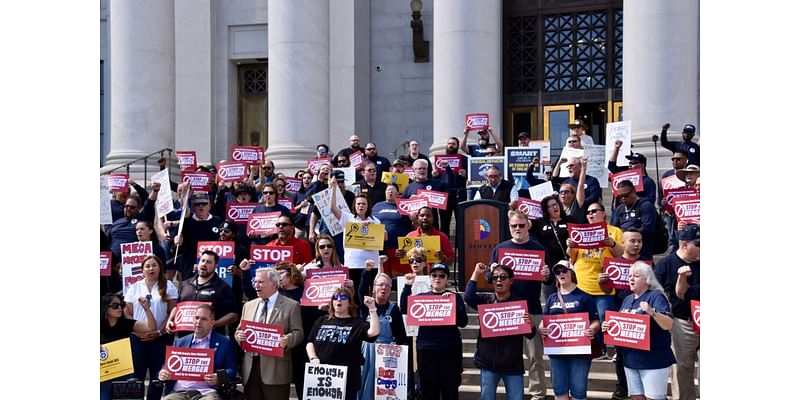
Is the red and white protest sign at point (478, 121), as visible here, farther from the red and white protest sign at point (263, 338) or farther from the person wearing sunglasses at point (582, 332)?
the red and white protest sign at point (263, 338)

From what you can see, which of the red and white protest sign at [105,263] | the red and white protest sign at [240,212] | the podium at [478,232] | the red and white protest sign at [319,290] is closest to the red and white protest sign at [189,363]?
the red and white protest sign at [319,290]

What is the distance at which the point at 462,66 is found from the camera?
19891 mm

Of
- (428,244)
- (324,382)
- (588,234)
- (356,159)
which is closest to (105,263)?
(324,382)

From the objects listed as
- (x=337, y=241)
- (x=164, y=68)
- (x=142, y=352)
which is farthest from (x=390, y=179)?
(x=164, y=68)

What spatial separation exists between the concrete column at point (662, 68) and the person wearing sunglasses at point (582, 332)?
842cm

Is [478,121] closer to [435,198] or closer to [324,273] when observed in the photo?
[435,198]

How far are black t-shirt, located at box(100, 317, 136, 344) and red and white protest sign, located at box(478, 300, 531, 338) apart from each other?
12.6ft

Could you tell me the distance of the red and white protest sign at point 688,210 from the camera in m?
11.9

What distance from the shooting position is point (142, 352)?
11297 mm

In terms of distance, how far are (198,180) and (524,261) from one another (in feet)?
23.6

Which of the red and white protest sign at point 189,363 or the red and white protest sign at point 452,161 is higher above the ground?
the red and white protest sign at point 452,161

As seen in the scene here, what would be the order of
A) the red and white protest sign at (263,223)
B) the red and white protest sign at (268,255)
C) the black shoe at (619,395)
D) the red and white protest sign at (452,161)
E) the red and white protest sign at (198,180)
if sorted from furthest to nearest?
1. the red and white protest sign at (452,161)
2. the red and white protest sign at (198,180)
3. the red and white protest sign at (263,223)
4. the red and white protest sign at (268,255)
5. the black shoe at (619,395)
